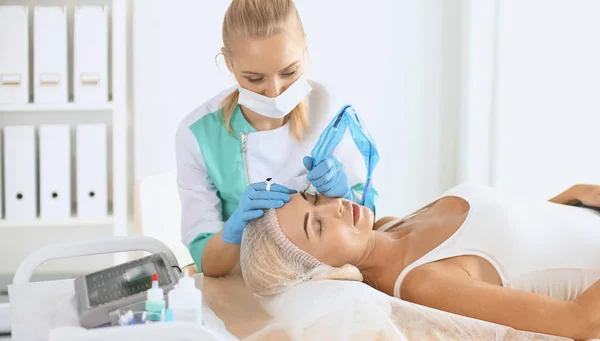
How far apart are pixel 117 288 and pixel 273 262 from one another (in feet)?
1.25

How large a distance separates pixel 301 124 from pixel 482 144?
1.44 metres

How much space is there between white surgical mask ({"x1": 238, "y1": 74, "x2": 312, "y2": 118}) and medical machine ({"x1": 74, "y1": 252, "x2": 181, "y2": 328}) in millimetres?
514

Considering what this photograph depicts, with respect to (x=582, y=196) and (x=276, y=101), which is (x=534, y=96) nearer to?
(x=582, y=196)

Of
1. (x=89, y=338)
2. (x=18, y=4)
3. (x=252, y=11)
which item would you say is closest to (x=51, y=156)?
(x=18, y=4)

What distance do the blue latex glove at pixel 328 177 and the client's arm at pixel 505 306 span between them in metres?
0.31

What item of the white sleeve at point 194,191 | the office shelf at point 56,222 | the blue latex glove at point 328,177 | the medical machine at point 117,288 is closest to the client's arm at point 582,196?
the blue latex glove at point 328,177

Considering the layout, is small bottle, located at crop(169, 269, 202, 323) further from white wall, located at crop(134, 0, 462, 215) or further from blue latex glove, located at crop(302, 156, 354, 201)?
white wall, located at crop(134, 0, 462, 215)

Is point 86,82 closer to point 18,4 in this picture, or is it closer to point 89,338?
point 18,4

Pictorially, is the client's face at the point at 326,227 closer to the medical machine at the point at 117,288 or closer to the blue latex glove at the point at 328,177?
the blue latex glove at the point at 328,177

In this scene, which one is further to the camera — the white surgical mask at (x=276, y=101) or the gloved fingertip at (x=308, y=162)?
the white surgical mask at (x=276, y=101)

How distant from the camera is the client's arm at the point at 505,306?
4.28ft

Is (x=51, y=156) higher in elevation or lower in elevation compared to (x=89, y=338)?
higher

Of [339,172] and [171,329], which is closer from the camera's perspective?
[171,329]

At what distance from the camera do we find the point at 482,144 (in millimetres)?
3115
